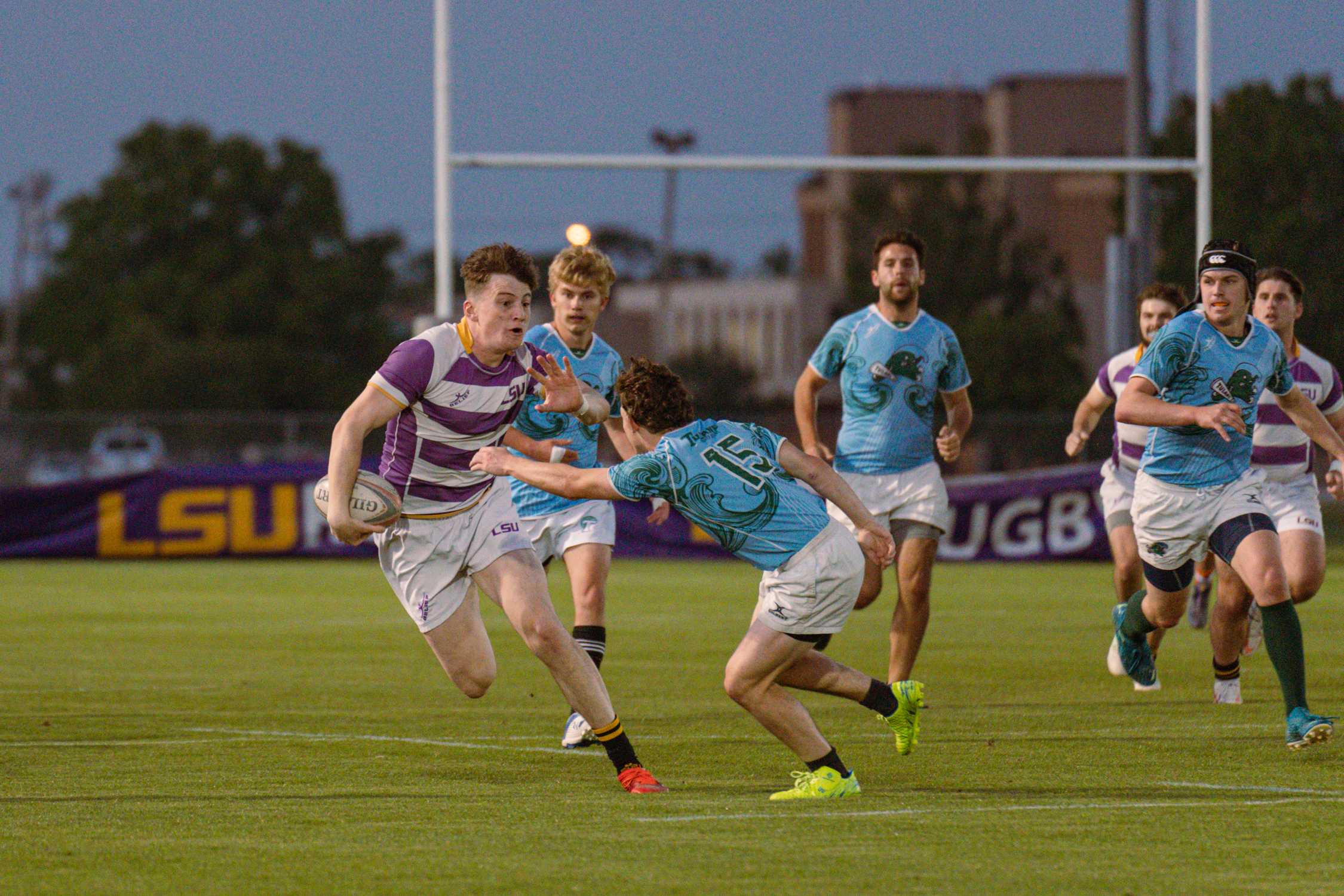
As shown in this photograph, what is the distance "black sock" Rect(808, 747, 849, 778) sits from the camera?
716 centimetres

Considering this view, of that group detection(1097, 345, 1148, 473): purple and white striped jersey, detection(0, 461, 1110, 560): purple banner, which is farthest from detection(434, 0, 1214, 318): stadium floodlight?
detection(1097, 345, 1148, 473): purple and white striped jersey

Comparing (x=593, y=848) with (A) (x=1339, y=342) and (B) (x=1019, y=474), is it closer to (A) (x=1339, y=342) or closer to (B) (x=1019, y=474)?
(B) (x=1019, y=474)

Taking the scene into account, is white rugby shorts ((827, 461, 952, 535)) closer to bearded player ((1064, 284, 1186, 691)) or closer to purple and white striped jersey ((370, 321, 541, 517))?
bearded player ((1064, 284, 1186, 691))

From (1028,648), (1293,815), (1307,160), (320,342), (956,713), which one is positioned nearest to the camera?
(1293,815)

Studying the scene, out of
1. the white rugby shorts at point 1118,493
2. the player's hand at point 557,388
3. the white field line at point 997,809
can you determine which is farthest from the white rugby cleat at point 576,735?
the white rugby shorts at point 1118,493

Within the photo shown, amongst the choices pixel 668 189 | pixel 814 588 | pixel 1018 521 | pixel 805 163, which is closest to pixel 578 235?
pixel 814 588

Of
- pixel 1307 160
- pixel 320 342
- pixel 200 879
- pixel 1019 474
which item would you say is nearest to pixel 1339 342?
pixel 1019 474

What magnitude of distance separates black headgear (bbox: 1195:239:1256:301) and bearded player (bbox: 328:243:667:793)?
2515mm

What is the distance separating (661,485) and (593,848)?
1400 mm

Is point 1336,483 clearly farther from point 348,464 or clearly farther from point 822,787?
point 348,464

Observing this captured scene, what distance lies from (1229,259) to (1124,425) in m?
3.03

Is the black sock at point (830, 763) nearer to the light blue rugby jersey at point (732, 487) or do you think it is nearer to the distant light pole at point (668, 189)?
the light blue rugby jersey at point (732, 487)

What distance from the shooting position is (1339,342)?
83.5 feet

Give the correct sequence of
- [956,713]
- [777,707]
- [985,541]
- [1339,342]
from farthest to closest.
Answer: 1. [1339,342]
2. [985,541]
3. [956,713]
4. [777,707]
